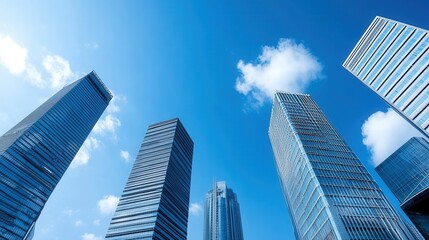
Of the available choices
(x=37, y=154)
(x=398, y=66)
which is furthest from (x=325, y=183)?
(x=37, y=154)

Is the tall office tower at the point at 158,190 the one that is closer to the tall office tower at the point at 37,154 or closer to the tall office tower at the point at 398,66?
the tall office tower at the point at 37,154

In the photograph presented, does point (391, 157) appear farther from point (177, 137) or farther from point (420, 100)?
point (177, 137)

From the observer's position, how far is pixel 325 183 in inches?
3105

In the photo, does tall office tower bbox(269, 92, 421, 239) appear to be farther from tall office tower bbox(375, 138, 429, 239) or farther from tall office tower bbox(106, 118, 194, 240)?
tall office tower bbox(106, 118, 194, 240)

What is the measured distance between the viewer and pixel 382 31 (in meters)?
88.4

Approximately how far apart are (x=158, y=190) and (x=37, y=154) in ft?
170

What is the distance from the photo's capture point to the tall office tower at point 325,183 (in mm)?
67750

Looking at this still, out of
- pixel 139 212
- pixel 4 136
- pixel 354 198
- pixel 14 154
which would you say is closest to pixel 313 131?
pixel 354 198

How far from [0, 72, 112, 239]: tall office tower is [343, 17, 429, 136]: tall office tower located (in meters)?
131

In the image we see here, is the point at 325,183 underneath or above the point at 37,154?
underneath

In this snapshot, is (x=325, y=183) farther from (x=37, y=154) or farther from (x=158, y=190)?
(x=37, y=154)

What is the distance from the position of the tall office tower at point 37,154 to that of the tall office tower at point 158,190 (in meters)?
30.8

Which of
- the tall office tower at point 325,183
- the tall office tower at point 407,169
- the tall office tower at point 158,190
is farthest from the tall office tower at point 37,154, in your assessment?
the tall office tower at point 407,169

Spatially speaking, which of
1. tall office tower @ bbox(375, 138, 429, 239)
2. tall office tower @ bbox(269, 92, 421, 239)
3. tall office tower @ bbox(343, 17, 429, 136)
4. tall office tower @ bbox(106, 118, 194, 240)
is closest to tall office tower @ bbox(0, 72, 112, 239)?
tall office tower @ bbox(106, 118, 194, 240)
